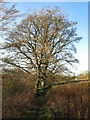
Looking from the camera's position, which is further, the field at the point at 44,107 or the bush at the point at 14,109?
the bush at the point at 14,109

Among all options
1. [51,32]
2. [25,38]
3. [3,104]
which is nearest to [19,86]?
[3,104]

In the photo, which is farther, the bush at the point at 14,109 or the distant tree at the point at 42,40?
the distant tree at the point at 42,40

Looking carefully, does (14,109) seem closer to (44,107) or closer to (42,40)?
(44,107)

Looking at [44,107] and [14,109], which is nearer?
[14,109]

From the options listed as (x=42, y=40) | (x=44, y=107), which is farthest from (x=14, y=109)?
(x=42, y=40)

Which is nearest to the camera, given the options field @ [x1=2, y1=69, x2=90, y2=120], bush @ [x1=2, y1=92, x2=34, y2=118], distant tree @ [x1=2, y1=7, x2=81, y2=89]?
field @ [x1=2, y1=69, x2=90, y2=120]

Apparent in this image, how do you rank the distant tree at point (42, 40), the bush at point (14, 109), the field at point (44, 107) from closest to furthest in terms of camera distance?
the field at point (44, 107), the bush at point (14, 109), the distant tree at point (42, 40)

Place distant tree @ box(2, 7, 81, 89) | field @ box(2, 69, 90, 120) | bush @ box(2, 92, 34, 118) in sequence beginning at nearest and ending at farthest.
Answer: field @ box(2, 69, 90, 120), bush @ box(2, 92, 34, 118), distant tree @ box(2, 7, 81, 89)

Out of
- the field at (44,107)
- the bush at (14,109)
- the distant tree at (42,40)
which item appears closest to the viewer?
the field at (44,107)

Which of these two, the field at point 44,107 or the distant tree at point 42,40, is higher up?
the distant tree at point 42,40

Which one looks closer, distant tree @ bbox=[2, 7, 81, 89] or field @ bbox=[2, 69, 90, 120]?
field @ bbox=[2, 69, 90, 120]

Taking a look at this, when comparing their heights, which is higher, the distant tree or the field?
the distant tree

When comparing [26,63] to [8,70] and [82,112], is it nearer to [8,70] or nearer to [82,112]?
[8,70]

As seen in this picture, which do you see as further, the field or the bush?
the bush
